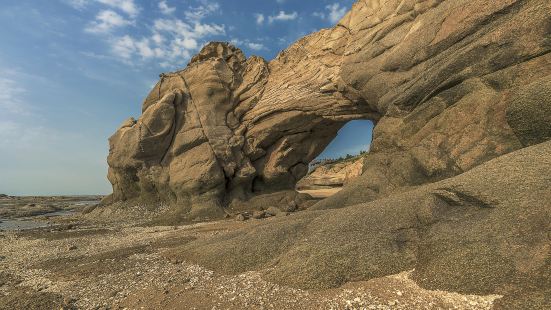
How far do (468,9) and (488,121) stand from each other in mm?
6197

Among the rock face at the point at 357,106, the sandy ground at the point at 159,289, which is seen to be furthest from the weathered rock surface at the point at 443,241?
the rock face at the point at 357,106

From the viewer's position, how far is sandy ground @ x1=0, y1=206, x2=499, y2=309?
8422mm

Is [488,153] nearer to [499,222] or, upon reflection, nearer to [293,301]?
[499,222]

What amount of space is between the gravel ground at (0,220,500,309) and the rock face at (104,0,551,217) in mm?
7804

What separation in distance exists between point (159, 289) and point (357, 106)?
68.7ft

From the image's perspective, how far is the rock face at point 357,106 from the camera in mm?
13773

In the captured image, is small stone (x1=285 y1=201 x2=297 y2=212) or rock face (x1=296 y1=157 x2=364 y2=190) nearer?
small stone (x1=285 y1=201 x2=297 y2=212)

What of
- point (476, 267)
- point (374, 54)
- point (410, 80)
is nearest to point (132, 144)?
point (374, 54)

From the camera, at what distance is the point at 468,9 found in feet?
53.8

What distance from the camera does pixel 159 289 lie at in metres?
10.5

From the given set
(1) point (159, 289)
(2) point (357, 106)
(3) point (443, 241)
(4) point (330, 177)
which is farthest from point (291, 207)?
(4) point (330, 177)

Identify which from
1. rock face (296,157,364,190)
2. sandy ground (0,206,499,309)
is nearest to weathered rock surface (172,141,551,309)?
sandy ground (0,206,499,309)

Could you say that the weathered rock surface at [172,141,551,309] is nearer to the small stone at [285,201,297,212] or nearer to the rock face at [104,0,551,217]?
the rock face at [104,0,551,217]

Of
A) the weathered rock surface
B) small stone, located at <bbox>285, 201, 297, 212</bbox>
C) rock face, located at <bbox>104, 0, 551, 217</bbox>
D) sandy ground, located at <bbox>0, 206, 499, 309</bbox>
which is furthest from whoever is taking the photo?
small stone, located at <bbox>285, 201, 297, 212</bbox>
